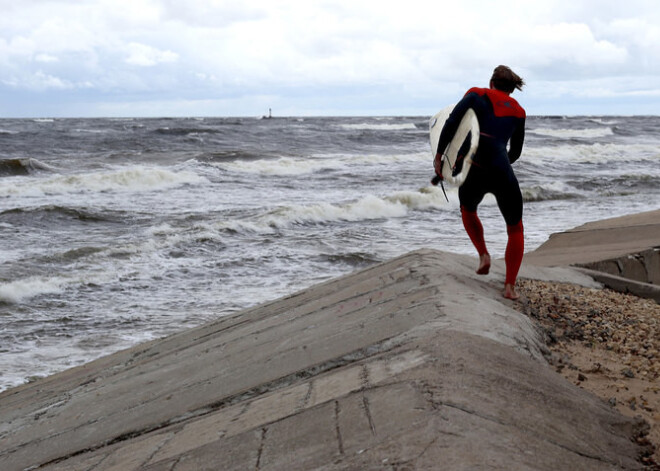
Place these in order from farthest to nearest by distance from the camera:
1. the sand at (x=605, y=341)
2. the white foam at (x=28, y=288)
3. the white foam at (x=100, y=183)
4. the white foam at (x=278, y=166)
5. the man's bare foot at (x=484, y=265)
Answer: the white foam at (x=278, y=166), the white foam at (x=100, y=183), the white foam at (x=28, y=288), the man's bare foot at (x=484, y=265), the sand at (x=605, y=341)

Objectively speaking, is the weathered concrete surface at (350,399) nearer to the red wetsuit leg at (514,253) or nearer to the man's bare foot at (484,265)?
the man's bare foot at (484,265)

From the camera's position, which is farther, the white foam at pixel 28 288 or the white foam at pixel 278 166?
the white foam at pixel 278 166

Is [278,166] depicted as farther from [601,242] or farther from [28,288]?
[601,242]

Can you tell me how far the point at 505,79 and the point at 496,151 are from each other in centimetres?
45

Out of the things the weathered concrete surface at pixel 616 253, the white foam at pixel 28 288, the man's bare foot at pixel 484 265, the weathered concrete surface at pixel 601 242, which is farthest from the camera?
the white foam at pixel 28 288

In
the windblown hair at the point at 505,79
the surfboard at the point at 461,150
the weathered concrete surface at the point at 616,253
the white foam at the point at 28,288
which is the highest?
the windblown hair at the point at 505,79

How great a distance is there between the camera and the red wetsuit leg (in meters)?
4.35

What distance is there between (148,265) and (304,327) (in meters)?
6.02

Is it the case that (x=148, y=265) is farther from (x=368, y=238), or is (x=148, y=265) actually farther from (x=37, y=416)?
(x=37, y=416)

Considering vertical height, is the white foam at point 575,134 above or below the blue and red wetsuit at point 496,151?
above

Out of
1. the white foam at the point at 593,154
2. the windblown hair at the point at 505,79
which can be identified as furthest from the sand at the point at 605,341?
the white foam at the point at 593,154

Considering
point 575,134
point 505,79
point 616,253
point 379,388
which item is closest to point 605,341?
point 505,79

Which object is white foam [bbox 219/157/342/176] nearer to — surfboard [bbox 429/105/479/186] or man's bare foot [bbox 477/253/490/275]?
man's bare foot [bbox 477/253/490/275]

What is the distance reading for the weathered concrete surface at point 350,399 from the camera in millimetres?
2150
